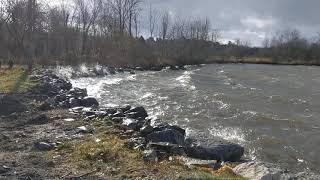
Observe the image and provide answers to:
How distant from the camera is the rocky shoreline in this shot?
1080cm

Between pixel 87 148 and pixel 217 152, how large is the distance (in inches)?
141

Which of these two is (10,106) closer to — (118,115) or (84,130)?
(118,115)

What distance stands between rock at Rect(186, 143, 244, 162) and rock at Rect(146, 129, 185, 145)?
1035 millimetres

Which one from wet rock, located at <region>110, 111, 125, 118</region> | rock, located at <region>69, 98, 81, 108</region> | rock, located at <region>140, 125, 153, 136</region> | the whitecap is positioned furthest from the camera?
rock, located at <region>69, 98, 81, 108</region>

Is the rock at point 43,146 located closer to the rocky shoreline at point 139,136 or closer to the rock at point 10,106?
the rocky shoreline at point 139,136

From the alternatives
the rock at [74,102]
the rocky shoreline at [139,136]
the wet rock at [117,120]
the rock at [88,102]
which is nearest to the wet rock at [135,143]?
the rocky shoreline at [139,136]

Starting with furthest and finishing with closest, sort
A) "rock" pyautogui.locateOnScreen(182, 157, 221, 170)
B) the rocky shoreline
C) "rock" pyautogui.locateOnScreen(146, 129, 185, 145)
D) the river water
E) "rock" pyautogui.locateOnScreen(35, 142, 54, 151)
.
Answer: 1. the river water
2. "rock" pyautogui.locateOnScreen(146, 129, 185, 145)
3. "rock" pyautogui.locateOnScreen(35, 142, 54, 151)
4. the rocky shoreline
5. "rock" pyautogui.locateOnScreen(182, 157, 221, 170)

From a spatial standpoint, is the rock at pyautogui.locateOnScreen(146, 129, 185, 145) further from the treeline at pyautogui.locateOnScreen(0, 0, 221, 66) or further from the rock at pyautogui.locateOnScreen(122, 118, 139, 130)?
the treeline at pyautogui.locateOnScreen(0, 0, 221, 66)

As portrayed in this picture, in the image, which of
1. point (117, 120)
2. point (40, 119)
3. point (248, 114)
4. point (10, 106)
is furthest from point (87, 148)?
point (248, 114)

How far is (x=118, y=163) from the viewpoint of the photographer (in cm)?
1057

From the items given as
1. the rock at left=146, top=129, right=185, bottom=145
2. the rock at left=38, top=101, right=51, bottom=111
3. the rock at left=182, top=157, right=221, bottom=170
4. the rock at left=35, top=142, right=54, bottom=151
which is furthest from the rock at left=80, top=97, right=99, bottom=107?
the rock at left=182, top=157, right=221, bottom=170

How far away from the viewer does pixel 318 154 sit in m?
15.2

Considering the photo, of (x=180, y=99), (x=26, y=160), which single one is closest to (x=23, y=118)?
(x=26, y=160)

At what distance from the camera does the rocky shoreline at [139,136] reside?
10.8 metres
